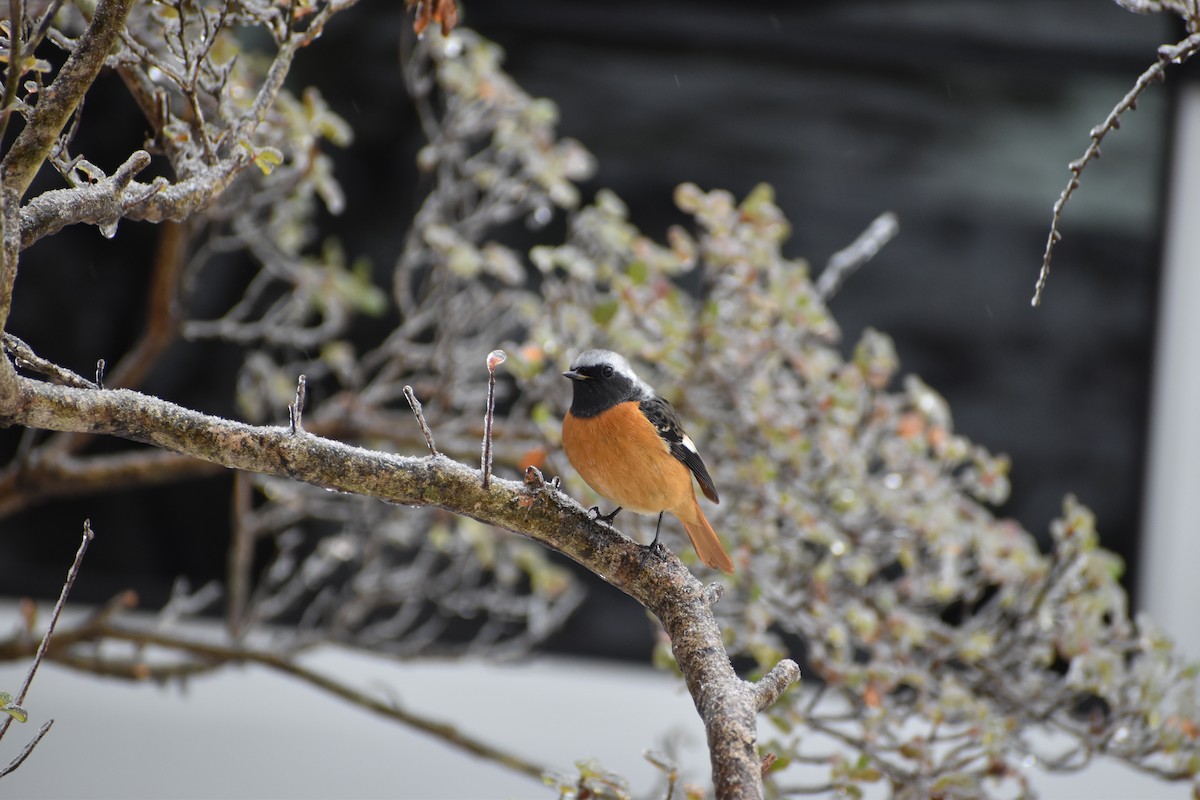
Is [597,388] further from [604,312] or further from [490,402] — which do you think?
[490,402]

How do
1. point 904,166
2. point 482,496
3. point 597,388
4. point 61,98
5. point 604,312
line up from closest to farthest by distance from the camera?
point 61,98
point 482,496
point 597,388
point 604,312
point 904,166

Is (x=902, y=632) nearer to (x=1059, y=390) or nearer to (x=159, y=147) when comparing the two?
(x=159, y=147)

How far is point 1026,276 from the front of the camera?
12.8ft

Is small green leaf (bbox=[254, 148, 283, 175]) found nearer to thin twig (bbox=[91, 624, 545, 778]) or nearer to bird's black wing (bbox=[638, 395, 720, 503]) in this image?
bird's black wing (bbox=[638, 395, 720, 503])

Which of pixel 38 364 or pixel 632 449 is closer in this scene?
pixel 38 364

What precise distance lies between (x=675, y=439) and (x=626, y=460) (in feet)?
0.49

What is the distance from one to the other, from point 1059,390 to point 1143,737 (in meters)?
2.04

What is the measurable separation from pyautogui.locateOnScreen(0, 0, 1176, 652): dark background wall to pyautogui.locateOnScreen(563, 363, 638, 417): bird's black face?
2102 millimetres

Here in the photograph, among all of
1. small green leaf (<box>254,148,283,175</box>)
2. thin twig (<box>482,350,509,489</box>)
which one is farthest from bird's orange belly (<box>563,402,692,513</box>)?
small green leaf (<box>254,148,283,175</box>)

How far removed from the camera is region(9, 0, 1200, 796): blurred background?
3.77 m

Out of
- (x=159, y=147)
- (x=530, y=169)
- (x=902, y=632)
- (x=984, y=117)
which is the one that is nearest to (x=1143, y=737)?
(x=902, y=632)

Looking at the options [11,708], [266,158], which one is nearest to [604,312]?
[266,158]

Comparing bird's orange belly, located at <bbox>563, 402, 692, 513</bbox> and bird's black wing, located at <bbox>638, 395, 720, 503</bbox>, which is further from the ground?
bird's black wing, located at <bbox>638, 395, 720, 503</bbox>

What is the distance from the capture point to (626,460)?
1758 mm
